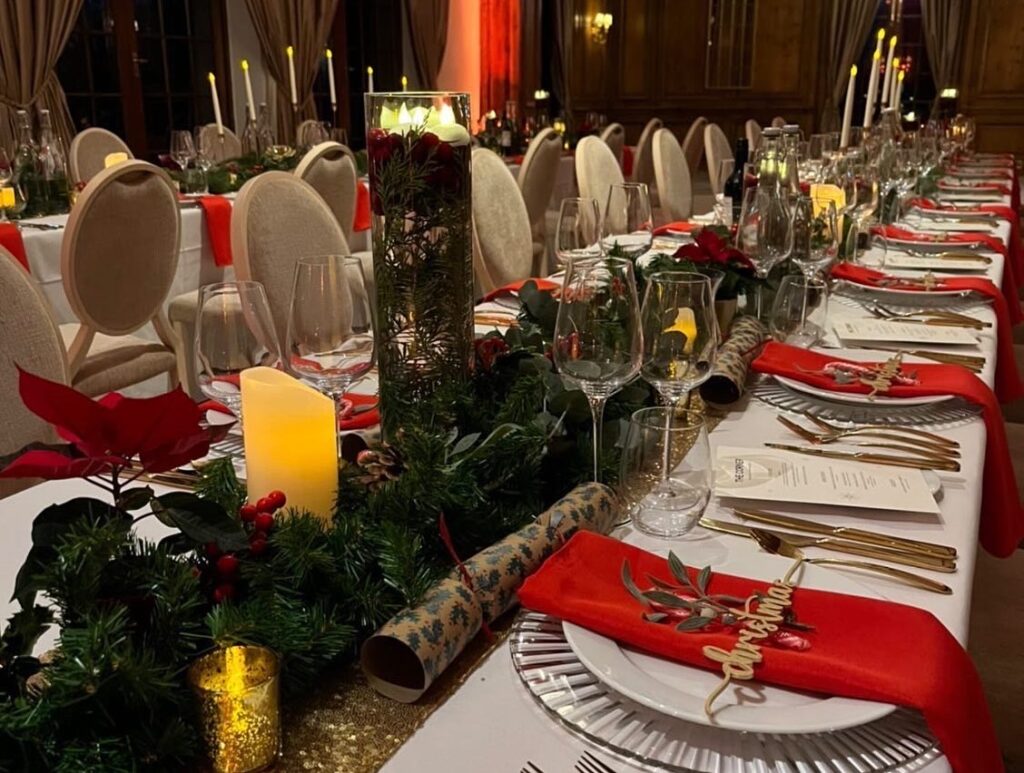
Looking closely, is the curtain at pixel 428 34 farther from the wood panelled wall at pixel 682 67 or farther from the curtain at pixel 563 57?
the wood panelled wall at pixel 682 67

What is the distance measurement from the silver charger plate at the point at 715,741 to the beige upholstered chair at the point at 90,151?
4.11m

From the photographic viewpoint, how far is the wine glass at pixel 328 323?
98 cm

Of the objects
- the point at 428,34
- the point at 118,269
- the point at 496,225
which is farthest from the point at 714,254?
the point at 428,34

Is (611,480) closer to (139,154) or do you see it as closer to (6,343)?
(6,343)

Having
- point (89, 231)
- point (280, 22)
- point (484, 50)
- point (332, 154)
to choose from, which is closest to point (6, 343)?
point (89, 231)

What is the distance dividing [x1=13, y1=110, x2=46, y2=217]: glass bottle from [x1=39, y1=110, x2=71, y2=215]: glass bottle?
16 mm

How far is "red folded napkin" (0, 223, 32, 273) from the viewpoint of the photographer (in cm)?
255

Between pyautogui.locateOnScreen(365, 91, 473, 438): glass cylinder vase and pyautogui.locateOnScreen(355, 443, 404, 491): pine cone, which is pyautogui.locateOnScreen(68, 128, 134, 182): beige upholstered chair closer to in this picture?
pyautogui.locateOnScreen(365, 91, 473, 438): glass cylinder vase

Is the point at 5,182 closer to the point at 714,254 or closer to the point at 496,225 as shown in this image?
the point at 496,225

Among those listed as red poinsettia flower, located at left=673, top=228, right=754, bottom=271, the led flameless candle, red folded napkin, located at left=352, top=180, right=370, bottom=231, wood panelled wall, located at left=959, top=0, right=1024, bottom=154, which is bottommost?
red folded napkin, located at left=352, top=180, right=370, bottom=231

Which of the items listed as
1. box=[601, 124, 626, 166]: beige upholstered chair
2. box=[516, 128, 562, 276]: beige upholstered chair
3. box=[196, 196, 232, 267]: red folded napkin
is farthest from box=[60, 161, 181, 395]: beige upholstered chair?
box=[601, 124, 626, 166]: beige upholstered chair

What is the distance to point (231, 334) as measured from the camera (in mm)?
1012

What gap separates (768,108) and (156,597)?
31.7 feet

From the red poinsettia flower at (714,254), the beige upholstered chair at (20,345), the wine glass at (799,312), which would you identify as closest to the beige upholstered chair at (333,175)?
the beige upholstered chair at (20,345)
